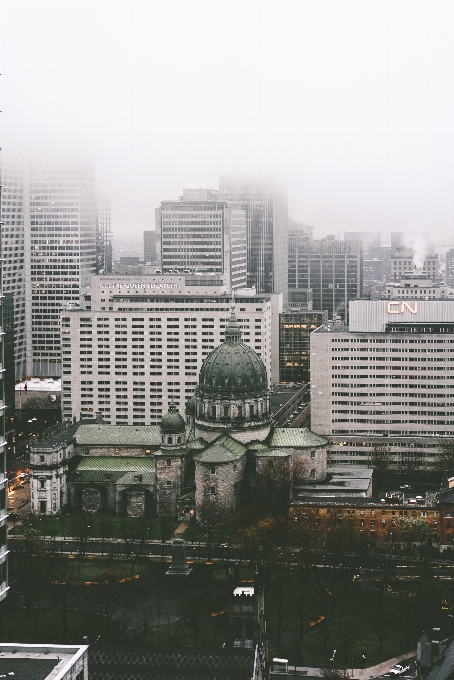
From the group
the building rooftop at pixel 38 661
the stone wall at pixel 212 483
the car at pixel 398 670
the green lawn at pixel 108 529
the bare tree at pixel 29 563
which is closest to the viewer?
the building rooftop at pixel 38 661

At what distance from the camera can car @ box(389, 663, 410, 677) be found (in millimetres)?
130488

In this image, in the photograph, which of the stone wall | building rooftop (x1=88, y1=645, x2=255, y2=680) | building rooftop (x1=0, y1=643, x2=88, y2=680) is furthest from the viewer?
the stone wall

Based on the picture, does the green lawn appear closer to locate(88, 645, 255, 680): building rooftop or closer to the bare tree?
the bare tree

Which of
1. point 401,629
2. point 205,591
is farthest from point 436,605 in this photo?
point 205,591

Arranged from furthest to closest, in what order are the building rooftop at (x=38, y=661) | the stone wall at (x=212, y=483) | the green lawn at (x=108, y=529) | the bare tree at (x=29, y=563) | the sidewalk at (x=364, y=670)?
the stone wall at (x=212, y=483)
the green lawn at (x=108, y=529)
the bare tree at (x=29, y=563)
the sidewalk at (x=364, y=670)
the building rooftop at (x=38, y=661)

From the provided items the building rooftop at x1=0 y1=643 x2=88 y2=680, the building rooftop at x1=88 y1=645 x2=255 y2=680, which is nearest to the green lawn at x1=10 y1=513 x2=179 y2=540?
the building rooftop at x1=88 y1=645 x2=255 y2=680

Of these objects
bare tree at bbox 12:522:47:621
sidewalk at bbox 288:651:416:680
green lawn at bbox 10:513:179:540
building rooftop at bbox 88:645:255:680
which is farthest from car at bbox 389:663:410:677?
green lawn at bbox 10:513:179:540

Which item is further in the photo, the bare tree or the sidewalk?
the bare tree

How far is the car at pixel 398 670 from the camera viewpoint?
130488 mm

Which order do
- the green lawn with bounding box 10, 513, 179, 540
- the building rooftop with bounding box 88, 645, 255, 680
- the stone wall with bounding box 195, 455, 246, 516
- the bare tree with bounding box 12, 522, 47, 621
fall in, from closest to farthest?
the building rooftop with bounding box 88, 645, 255, 680
the bare tree with bounding box 12, 522, 47, 621
the green lawn with bounding box 10, 513, 179, 540
the stone wall with bounding box 195, 455, 246, 516

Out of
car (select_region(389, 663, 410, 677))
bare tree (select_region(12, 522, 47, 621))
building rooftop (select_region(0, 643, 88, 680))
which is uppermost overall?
building rooftop (select_region(0, 643, 88, 680))

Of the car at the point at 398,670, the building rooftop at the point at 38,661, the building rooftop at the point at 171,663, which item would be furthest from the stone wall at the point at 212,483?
the building rooftop at the point at 38,661

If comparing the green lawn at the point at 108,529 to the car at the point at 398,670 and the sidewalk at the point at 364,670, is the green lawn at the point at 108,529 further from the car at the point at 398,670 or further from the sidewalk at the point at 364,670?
the car at the point at 398,670

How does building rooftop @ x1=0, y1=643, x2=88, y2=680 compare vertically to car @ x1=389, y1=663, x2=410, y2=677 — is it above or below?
above
